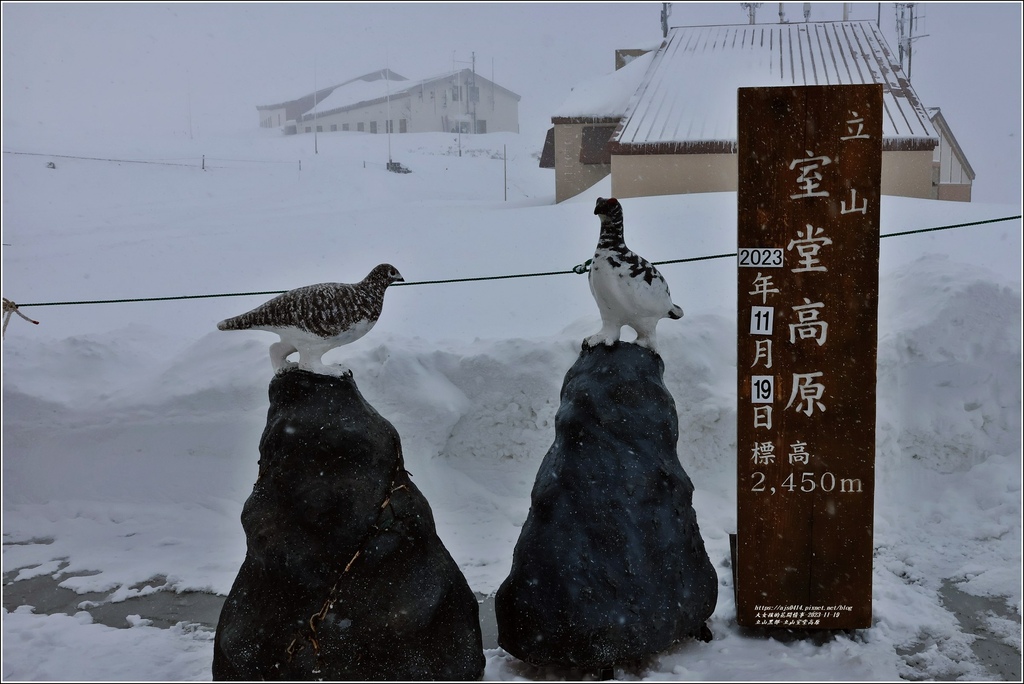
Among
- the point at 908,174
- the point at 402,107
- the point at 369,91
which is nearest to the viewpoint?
the point at 908,174

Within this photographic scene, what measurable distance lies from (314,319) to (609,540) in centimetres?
163

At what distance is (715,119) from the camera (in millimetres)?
10609

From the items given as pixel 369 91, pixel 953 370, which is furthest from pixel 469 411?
pixel 369 91

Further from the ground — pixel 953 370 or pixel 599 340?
pixel 599 340

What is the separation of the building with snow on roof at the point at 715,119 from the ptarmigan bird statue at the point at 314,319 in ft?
25.2

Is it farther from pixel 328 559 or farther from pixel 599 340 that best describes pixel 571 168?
pixel 328 559

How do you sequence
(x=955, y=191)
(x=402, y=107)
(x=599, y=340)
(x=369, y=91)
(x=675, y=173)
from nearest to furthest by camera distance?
(x=599, y=340), (x=675, y=173), (x=955, y=191), (x=402, y=107), (x=369, y=91)

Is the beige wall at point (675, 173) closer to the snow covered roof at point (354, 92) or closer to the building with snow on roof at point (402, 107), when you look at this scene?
the building with snow on roof at point (402, 107)

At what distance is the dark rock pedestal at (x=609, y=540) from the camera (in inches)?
150

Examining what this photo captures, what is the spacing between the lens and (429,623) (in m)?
3.55

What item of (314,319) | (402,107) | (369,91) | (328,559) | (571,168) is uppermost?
(369,91)

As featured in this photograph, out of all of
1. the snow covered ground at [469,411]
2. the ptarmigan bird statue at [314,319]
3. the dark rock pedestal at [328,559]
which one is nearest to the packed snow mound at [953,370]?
the snow covered ground at [469,411]

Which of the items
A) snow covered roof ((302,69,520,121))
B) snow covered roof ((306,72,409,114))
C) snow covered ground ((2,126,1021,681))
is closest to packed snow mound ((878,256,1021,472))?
snow covered ground ((2,126,1021,681))

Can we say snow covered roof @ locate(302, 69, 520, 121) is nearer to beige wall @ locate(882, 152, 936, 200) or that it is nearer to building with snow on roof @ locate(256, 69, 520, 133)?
building with snow on roof @ locate(256, 69, 520, 133)
